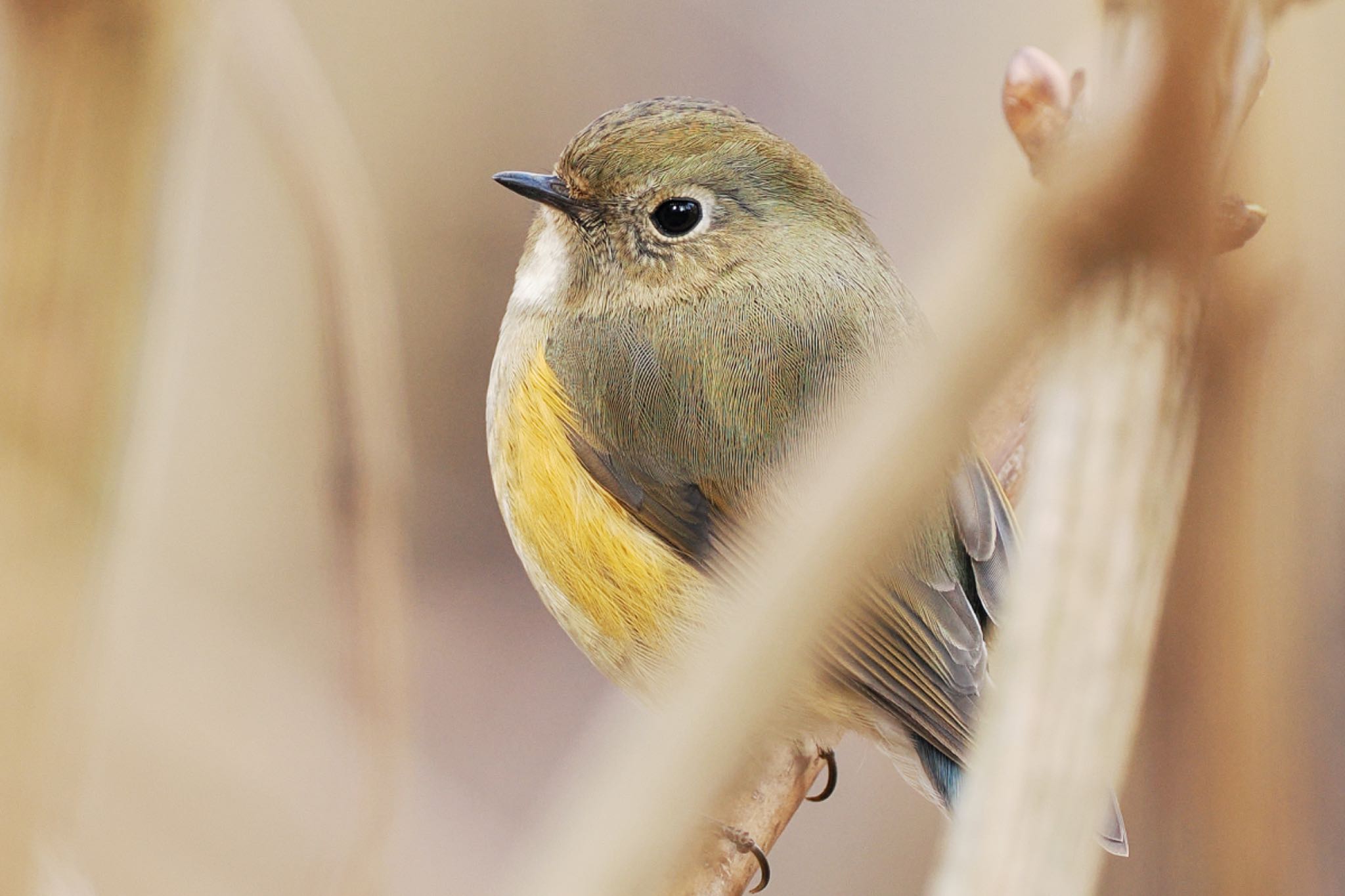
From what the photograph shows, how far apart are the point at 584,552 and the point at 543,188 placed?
445mm

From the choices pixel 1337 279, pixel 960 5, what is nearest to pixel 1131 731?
pixel 1337 279

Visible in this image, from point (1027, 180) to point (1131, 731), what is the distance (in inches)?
8.5

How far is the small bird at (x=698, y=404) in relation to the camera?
142 cm

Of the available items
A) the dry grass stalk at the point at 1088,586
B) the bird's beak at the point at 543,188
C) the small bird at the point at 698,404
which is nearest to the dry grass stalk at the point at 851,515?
the dry grass stalk at the point at 1088,586

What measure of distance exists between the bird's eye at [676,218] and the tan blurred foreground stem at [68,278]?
1.07 meters

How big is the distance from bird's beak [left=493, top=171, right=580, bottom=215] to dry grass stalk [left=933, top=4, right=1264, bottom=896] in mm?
1162

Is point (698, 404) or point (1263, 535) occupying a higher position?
point (1263, 535)

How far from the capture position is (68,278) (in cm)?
55

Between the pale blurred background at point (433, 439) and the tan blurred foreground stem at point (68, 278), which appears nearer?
the tan blurred foreground stem at point (68, 278)

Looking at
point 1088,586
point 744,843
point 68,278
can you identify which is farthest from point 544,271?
point 1088,586

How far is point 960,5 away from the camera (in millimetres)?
2559

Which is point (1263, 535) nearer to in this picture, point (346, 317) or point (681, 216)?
point (346, 317)

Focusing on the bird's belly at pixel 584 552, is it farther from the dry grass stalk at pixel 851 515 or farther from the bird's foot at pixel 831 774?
the dry grass stalk at pixel 851 515

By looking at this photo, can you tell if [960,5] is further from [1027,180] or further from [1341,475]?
[1027,180]
